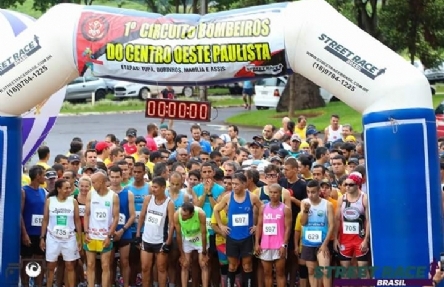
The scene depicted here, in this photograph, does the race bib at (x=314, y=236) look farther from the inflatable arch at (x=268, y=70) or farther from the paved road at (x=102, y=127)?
the paved road at (x=102, y=127)

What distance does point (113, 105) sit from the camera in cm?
4147

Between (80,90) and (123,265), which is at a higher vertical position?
(80,90)

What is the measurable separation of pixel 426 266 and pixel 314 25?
9.11ft

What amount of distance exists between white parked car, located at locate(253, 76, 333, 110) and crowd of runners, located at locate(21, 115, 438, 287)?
75.9 feet

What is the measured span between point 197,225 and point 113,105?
1140 inches

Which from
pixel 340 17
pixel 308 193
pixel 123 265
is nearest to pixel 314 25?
pixel 340 17

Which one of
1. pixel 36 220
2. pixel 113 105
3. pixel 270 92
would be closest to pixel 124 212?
pixel 36 220

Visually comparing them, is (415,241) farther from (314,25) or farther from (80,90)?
(80,90)

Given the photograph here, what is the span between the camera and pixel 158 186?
510 inches

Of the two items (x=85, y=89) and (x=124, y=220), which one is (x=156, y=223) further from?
(x=85, y=89)

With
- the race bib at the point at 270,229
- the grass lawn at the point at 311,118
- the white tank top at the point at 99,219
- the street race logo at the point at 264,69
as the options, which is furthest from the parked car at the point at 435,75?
the street race logo at the point at 264,69

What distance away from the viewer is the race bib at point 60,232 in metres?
13.0

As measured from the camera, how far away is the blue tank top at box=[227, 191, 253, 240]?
12.7 meters

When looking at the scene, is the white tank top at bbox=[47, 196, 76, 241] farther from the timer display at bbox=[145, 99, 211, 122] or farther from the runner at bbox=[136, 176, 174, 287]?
the timer display at bbox=[145, 99, 211, 122]
